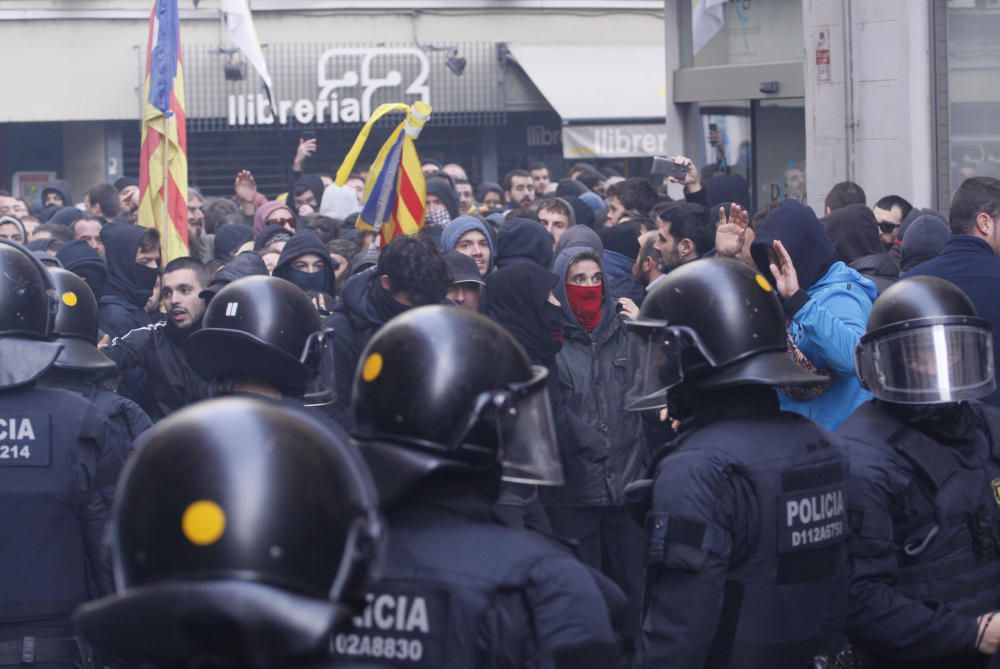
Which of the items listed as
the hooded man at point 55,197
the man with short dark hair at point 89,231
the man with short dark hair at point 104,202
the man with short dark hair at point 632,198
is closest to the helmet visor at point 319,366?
the man with short dark hair at point 632,198

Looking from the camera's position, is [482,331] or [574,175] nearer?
[482,331]

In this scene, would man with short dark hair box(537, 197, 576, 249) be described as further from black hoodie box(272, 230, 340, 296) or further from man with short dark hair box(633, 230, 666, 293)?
black hoodie box(272, 230, 340, 296)

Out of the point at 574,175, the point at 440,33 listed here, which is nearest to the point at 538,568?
the point at 574,175

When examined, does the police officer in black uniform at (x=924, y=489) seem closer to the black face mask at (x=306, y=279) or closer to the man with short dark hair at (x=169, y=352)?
the man with short dark hair at (x=169, y=352)

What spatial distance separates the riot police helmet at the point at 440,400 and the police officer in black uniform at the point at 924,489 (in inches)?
46.9

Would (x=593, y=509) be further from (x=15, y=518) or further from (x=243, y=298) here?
(x=15, y=518)

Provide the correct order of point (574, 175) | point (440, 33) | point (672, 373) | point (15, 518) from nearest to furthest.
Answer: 1. point (672, 373)
2. point (15, 518)
3. point (574, 175)
4. point (440, 33)

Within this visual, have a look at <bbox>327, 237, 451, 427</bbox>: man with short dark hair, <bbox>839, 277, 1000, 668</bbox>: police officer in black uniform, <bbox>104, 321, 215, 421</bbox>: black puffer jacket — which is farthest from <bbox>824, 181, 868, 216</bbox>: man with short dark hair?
<bbox>839, 277, 1000, 668</bbox>: police officer in black uniform

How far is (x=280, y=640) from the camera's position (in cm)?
160

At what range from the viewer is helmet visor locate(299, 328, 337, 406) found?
4094 millimetres

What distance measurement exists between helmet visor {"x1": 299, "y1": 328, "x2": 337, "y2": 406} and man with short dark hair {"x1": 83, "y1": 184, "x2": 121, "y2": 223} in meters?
7.08

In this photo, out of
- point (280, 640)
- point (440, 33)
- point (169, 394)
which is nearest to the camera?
point (280, 640)

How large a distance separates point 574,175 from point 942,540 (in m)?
9.90

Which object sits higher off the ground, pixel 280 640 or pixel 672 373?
pixel 672 373
